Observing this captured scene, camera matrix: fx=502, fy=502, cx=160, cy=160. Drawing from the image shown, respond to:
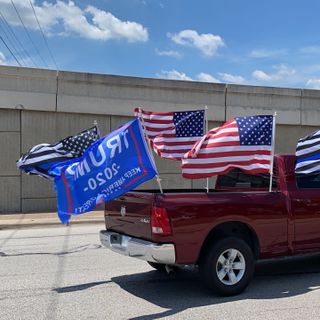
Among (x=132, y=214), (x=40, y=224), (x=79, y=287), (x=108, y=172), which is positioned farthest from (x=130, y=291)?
(x=40, y=224)

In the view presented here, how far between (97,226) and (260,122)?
8.29 m

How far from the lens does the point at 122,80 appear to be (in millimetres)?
18438

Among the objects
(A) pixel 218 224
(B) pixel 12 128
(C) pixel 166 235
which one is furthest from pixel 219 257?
(B) pixel 12 128

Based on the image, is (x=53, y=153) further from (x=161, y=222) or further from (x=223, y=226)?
(x=223, y=226)

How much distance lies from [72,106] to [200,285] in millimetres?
12075

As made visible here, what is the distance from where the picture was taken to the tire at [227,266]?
6.06 meters


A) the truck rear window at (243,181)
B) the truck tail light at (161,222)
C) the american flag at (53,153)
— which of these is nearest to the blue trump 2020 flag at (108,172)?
the truck tail light at (161,222)

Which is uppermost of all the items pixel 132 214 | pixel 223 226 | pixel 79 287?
pixel 132 214

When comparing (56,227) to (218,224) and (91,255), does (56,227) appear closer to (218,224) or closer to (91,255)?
(91,255)

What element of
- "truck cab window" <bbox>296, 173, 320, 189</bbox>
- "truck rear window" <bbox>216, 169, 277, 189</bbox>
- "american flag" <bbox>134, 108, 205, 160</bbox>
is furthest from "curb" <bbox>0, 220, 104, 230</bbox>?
"truck cab window" <bbox>296, 173, 320, 189</bbox>

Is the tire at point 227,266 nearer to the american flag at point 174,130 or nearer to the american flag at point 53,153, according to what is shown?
the american flag at point 174,130

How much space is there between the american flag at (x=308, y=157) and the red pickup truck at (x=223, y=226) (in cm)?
11

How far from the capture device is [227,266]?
6.20m

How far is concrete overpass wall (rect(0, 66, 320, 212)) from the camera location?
1694 centimetres
